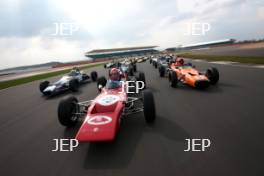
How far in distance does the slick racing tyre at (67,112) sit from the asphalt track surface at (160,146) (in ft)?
0.89

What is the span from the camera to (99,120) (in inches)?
169

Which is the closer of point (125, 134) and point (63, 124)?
point (125, 134)

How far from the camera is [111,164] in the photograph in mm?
3492

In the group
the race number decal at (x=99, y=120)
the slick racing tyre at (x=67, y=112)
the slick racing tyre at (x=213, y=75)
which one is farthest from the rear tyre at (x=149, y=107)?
the slick racing tyre at (x=213, y=75)

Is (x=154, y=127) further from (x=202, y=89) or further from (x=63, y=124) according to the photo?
(x=202, y=89)

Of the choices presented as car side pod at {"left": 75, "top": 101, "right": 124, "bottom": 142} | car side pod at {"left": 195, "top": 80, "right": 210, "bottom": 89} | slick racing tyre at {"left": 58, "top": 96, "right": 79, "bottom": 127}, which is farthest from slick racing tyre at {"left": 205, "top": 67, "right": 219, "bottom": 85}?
slick racing tyre at {"left": 58, "top": 96, "right": 79, "bottom": 127}

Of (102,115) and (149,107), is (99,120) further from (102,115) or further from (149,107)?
(149,107)

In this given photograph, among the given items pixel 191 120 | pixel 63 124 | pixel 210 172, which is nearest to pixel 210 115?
pixel 191 120

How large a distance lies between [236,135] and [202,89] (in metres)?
4.46

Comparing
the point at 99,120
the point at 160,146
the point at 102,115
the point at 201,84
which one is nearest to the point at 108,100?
the point at 102,115

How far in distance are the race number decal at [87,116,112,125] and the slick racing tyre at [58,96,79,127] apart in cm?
108

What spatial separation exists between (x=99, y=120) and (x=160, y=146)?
4.50 ft

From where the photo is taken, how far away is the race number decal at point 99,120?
4.19 m

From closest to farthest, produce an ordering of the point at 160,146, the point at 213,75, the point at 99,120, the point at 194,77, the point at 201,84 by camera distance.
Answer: the point at 160,146 < the point at 99,120 < the point at 201,84 < the point at 194,77 < the point at 213,75
